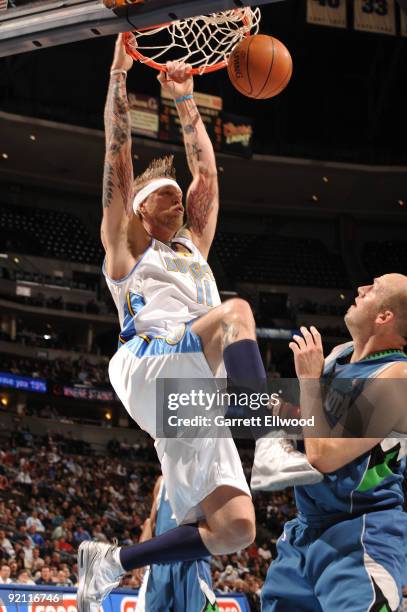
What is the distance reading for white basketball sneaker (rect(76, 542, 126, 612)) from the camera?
412 cm

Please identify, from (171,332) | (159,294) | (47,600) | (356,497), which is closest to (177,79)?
(159,294)

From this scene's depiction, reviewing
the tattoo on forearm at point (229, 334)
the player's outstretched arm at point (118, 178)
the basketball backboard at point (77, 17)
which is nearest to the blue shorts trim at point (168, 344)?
the tattoo on forearm at point (229, 334)

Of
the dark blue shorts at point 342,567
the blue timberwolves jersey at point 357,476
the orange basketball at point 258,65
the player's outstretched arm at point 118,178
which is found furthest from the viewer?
the orange basketball at point 258,65

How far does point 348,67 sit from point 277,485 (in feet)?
76.0

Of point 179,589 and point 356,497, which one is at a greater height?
point 356,497

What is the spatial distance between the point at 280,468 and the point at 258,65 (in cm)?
301

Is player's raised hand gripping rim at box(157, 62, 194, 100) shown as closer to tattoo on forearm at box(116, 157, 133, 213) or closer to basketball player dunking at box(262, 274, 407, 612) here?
tattoo on forearm at box(116, 157, 133, 213)

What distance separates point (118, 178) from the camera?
15.2 feet

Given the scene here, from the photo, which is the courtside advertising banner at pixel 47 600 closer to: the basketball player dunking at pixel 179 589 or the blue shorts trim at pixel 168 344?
the basketball player dunking at pixel 179 589

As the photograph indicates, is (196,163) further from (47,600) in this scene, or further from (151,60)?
(47,600)

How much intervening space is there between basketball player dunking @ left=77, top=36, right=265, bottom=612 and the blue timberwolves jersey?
0.37 metres

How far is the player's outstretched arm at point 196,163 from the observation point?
5160 mm

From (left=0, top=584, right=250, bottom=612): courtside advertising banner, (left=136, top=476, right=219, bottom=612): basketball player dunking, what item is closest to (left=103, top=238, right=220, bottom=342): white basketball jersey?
(left=136, top=476, right=219, bottom=612): basketball player dunking

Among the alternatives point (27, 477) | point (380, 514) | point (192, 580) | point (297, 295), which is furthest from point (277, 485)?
point (297, 295)
